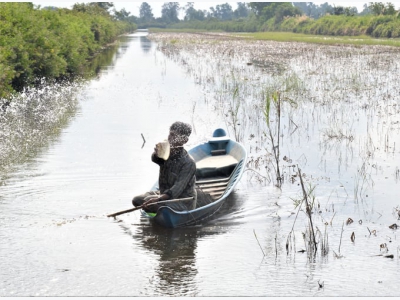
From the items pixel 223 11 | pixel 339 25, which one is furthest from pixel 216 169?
pixel 223 11

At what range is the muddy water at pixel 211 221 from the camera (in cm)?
657

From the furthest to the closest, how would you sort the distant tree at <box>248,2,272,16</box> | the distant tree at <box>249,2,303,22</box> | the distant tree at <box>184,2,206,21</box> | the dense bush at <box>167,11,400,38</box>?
the distant tree at <box>184,2,206,21</box>
the distant tree at <box>248,2,272,16</box>
the distant tree at <box>249,2,303,22</box>
the dense bush at <box>167,11,400,38</box>

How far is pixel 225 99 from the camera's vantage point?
18.6 meters

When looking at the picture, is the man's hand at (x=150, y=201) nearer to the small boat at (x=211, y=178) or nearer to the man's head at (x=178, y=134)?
the small boat at (x=211, y=178)

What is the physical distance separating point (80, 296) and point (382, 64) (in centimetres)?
2169

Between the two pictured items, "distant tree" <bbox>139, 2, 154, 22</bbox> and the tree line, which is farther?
"distant tree" <bbox>139, 2, 154, 22</bbox>

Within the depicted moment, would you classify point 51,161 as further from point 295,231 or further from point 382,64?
point 382,64

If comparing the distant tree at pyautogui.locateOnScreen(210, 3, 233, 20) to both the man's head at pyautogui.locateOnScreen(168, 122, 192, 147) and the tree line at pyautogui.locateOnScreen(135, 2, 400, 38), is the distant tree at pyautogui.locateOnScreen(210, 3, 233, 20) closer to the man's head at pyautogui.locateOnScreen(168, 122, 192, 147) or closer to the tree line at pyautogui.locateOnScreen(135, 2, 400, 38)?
the tree line at pyautogui.locateOnScreen(135, 2, 400, 38)

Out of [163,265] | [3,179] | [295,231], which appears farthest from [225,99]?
[163,265]

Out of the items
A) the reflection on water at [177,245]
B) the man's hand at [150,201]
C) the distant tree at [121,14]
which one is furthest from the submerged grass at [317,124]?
the distant tree at [121,14]

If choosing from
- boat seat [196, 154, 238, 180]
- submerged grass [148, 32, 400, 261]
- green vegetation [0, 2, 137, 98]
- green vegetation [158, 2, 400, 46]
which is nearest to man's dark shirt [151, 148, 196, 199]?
submerged grass [148, 32, 400, 261]

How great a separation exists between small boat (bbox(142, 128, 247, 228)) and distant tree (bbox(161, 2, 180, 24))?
157475 millimetres

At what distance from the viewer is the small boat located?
8023 mm

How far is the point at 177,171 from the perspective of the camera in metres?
8.00
